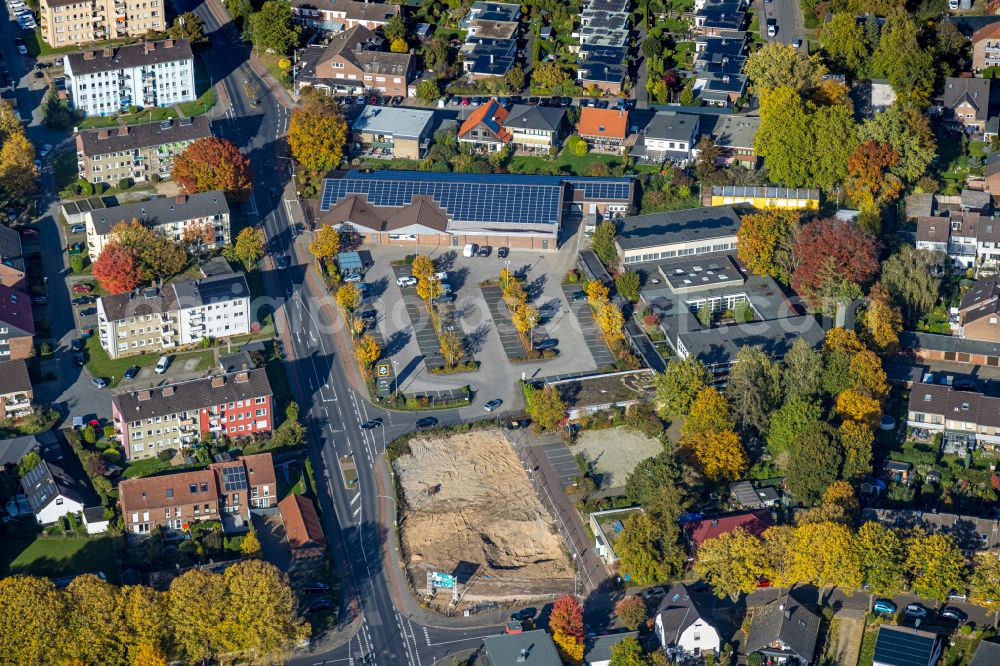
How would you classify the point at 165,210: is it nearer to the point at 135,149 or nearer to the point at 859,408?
the point at 135,149

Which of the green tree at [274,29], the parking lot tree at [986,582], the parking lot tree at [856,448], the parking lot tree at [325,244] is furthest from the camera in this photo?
the green tree at [274,29]

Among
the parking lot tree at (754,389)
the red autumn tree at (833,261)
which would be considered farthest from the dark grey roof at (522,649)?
the red autumn tree at (833,261)

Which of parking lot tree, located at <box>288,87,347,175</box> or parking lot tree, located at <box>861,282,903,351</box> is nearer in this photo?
parking lot tree, located at <box>861,282,903,351</box>

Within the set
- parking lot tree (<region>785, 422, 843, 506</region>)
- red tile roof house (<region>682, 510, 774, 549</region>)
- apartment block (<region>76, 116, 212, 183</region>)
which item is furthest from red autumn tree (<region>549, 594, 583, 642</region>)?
apartment block (<region>76, 116, 212, 183</region>)

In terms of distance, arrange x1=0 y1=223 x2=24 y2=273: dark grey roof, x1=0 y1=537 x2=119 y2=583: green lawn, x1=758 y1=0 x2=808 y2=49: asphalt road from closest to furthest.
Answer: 1. x1=0 y1=537 x2=119 y2=583: green lawn
2. x1=0 y1=223 x2=24 y2=273: dark grey roof
3. x1=758 y1=0 x2=808 y2=49: asphalt road

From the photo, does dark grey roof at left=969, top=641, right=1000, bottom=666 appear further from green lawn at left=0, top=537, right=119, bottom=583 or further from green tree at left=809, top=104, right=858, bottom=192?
green tree at left=809, top=104, right=858, bottom=192

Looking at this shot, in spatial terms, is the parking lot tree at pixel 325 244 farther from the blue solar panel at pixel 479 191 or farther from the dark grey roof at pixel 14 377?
the dark grey roof at pixel 14 377
